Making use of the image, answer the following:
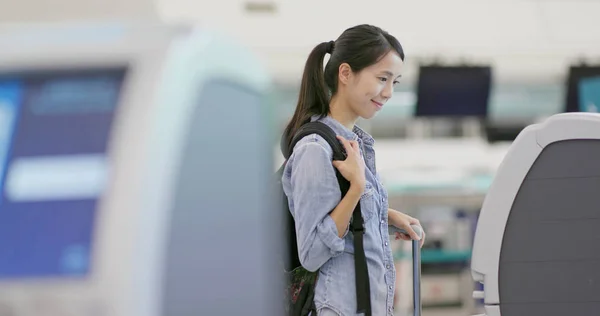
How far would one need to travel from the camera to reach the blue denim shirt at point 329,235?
6.02 feet

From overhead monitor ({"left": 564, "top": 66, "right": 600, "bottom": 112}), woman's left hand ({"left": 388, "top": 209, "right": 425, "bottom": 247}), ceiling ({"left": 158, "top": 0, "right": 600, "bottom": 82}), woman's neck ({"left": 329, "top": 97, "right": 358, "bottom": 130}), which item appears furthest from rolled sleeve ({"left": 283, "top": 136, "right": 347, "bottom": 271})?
overhead monitor ({"left": 564, "top": 66, "right": 600, "bottom": 112})

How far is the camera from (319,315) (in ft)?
6.12

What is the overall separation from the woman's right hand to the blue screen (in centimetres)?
116

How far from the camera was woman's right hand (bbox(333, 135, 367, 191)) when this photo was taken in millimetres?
1829

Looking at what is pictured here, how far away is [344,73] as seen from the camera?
202 cm

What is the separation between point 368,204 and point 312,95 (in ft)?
1.00

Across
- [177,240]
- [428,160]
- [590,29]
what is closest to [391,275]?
[177,240]

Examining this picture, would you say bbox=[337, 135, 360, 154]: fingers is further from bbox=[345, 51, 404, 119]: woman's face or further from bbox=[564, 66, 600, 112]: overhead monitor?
bbox=[564, 66, 600, 112]: overhead monitor

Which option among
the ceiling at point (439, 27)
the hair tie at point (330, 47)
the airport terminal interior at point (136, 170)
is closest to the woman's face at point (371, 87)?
the hair tie at point (330, 47)

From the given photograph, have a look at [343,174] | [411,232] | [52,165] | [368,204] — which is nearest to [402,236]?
[411,232]

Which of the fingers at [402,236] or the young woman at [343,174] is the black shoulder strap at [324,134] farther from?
the fingers at [402,236]

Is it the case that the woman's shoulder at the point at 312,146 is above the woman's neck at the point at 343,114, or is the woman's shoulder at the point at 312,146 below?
below

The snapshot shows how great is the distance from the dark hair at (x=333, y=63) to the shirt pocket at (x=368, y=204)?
22 centimetres

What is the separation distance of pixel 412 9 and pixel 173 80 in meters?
5.84
